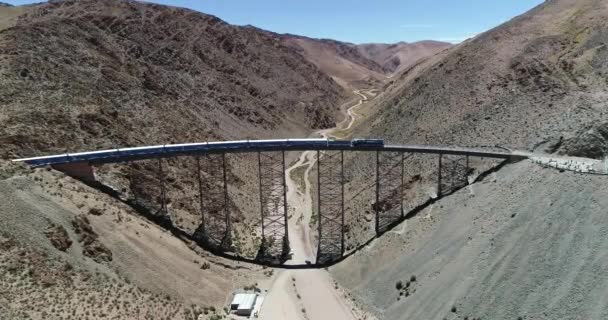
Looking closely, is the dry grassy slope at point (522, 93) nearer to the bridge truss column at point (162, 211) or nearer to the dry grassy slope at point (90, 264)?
the dry grassy slope at point (90, 264)

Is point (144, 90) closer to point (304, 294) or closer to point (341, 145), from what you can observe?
point (341, 145)

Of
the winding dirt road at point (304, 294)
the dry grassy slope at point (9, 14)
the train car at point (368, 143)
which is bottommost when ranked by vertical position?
the winding dirt road at point (304, 294)

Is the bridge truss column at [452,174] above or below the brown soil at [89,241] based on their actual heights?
above

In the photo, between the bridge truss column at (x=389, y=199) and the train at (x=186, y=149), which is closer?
the train at (x=186, y=149)

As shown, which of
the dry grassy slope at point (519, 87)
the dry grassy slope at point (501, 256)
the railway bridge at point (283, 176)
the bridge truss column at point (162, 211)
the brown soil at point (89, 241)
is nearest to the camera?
the dry grassy slope at point (501, 256)

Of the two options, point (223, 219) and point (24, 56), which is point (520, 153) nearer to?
point (223, 219)

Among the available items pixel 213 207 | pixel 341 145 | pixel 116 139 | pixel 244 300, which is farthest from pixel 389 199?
pixel 116 139

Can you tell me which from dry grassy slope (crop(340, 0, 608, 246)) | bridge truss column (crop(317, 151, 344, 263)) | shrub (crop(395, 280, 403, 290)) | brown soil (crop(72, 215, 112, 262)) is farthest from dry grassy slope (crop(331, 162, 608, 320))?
brown soil (crop(72, 215, 112, 262))

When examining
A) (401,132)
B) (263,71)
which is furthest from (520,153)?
(263,71)

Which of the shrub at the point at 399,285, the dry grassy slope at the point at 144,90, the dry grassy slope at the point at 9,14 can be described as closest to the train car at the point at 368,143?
the shrub at the point at 399,285
